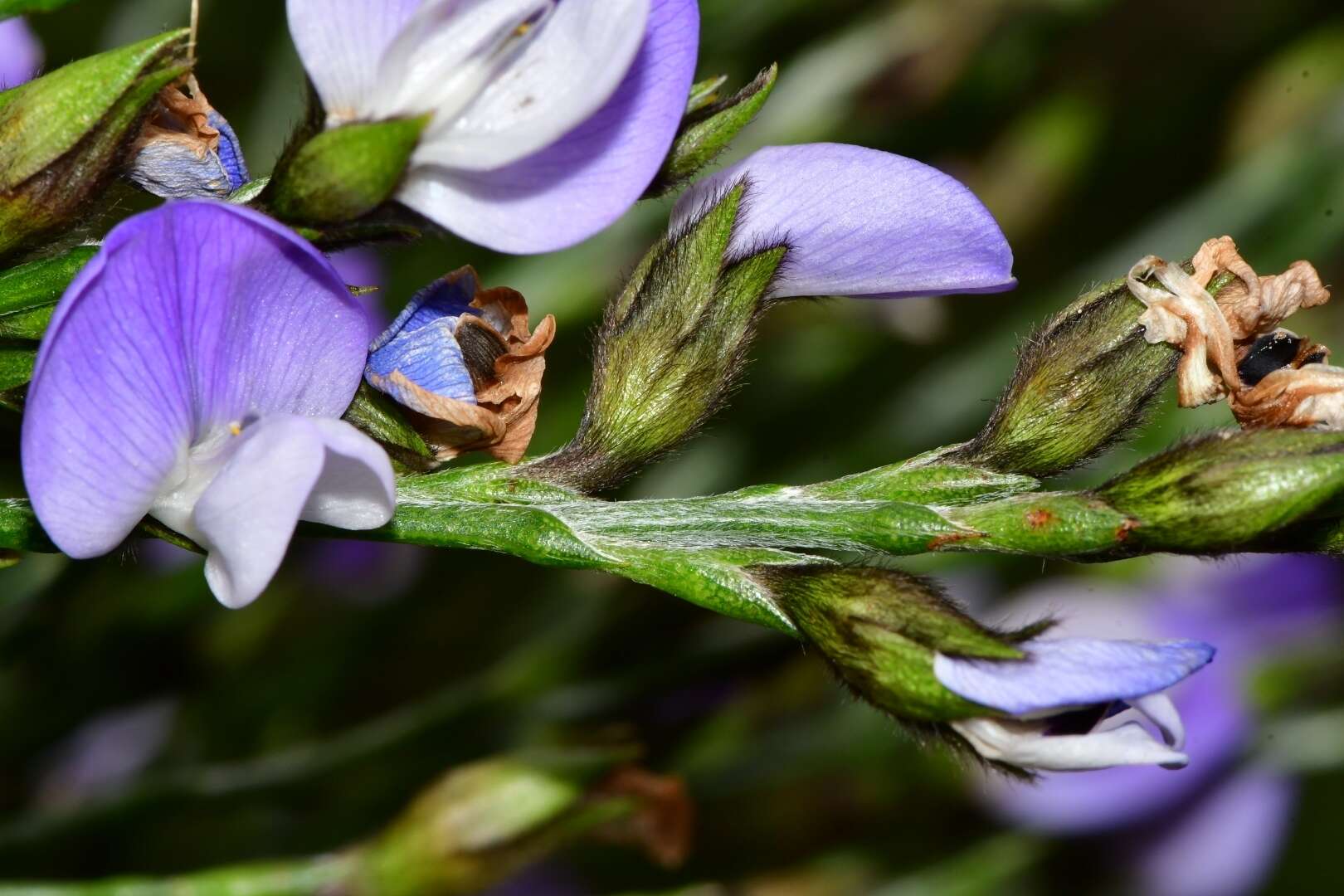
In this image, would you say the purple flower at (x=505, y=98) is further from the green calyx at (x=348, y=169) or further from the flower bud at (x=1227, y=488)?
the flower bud at (x=1227, y=488)

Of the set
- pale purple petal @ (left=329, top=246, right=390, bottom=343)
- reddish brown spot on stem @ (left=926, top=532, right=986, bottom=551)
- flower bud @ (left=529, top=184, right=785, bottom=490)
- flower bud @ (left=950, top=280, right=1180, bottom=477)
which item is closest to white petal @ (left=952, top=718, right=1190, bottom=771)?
reddish brown spot on stem @ (left=926, top=532, right=986, bottom=551)

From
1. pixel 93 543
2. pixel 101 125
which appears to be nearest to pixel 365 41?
pixel 101 125

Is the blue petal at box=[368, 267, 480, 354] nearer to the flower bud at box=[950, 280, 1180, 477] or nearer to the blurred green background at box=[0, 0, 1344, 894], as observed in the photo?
the flower bud at box=[950, 280, 1180, 477]

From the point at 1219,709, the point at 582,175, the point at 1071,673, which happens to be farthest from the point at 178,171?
Answer: the point at 1219,709

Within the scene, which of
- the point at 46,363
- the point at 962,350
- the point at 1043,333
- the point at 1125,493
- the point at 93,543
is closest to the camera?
the point at 46,363

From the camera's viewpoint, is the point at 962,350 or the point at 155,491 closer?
the point at 155,491

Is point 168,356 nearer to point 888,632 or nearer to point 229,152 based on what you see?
point 229,152

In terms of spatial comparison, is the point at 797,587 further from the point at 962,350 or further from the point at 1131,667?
the point at 962,350
